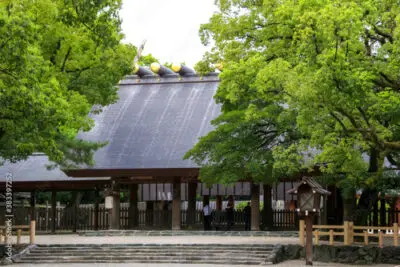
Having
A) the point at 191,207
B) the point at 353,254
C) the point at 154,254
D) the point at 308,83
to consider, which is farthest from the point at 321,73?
the point at 191,207

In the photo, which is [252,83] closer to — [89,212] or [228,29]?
[228,29]

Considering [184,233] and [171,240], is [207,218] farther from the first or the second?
[171,240]

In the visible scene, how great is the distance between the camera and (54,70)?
24797mm

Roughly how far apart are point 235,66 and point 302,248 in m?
6.42

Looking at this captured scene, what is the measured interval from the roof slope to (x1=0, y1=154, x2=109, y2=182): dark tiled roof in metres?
2.22

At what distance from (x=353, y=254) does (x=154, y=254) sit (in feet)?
21.4

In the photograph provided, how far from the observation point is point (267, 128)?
2572cm

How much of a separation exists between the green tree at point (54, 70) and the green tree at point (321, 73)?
391cm

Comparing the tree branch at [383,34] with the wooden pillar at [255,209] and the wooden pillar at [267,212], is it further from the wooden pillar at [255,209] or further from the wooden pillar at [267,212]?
the wooden pillar at [267,212]

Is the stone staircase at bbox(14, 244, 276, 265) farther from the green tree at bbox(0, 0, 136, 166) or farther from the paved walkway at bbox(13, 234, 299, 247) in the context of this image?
the green tree at bbox(0, 0, 136, 166)

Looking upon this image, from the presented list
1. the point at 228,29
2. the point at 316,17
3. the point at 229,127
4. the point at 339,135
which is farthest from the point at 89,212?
the point at 316,17

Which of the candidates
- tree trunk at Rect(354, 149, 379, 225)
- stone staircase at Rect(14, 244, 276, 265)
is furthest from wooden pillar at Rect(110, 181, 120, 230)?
tree trunk at Rect(354, 149, 379, 225)

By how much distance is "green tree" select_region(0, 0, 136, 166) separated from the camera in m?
18.7

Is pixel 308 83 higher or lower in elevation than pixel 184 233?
higher
